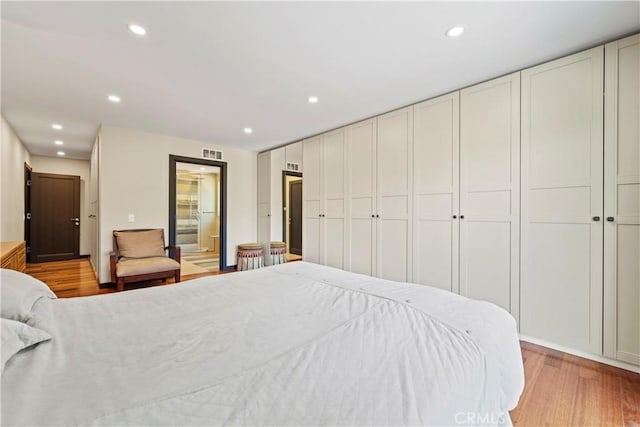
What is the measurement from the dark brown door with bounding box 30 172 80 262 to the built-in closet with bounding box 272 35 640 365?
7.62 meters

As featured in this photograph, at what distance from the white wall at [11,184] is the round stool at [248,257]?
10.7 ft

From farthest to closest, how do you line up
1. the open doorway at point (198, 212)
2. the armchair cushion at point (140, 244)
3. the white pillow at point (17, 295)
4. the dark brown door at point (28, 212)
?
the open doorway at point (198, 212) → the dark brown door at point (28, 212) → the armchair cushion at point (140, 244) → the white pillow at point (17, 295)

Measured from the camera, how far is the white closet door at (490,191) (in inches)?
101

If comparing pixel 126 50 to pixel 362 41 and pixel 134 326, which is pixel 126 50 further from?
pixel 134 326

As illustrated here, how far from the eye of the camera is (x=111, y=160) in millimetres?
4168

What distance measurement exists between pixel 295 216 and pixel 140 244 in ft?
13.2

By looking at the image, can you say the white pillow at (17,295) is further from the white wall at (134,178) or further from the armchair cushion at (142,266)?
the white wall at (134,178)

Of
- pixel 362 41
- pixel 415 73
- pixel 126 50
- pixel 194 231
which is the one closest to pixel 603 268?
pixel 415 73

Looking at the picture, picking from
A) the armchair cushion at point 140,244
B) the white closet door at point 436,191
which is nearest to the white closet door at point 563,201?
the white closet door at point 436,191

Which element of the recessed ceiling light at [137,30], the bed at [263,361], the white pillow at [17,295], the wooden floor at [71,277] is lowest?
the wooden floor at [71,277]

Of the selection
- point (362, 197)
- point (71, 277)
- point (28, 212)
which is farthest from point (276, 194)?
point (28, 212)

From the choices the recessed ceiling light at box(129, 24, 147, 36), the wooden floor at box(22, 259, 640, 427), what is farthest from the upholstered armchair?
the wooden floor at box(22, 259, 640, 427)

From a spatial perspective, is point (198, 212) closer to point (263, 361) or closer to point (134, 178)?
point (134, 178)

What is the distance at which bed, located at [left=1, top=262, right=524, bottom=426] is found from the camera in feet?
2.32
